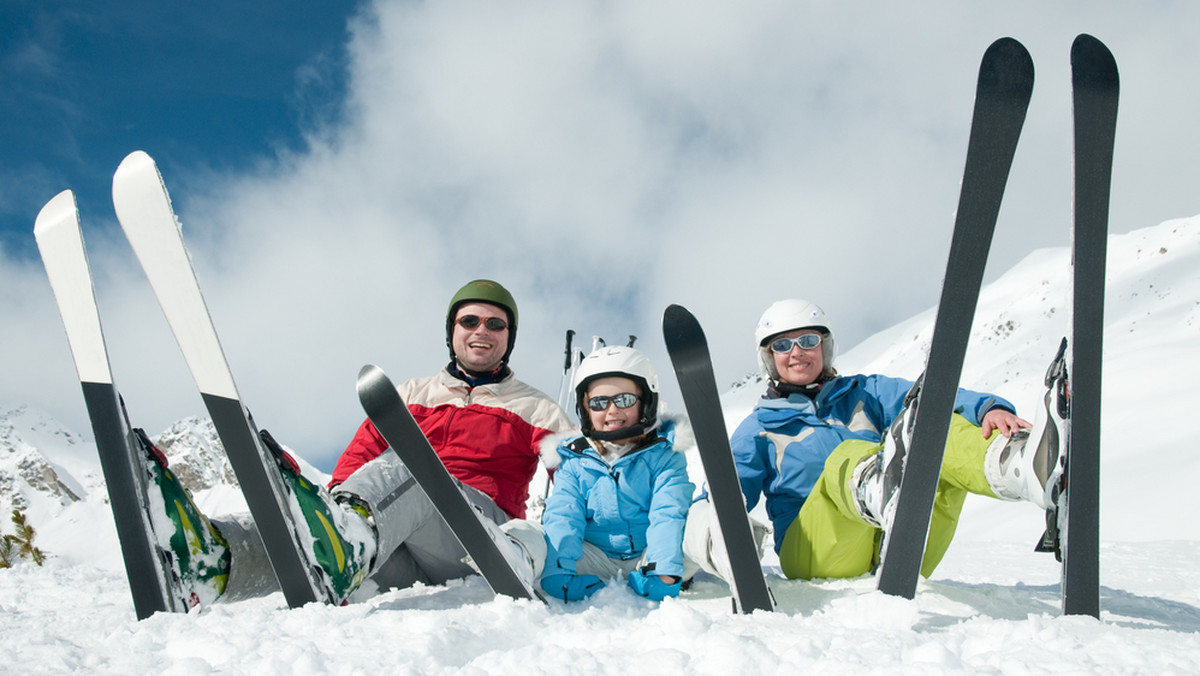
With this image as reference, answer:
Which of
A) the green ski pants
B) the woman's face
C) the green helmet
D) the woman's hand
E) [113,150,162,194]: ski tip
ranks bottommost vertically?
the green ski pants

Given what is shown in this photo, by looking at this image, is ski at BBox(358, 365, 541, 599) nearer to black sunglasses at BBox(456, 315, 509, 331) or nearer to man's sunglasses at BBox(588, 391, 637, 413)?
man's sunglasses at BBox(588, 391, 637, 413)

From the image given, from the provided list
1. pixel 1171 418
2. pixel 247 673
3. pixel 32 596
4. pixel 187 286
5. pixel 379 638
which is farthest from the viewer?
pixel 1171 418

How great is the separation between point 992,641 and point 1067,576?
571 millimetres

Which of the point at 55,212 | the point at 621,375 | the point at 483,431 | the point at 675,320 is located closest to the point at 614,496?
the point at 621,375

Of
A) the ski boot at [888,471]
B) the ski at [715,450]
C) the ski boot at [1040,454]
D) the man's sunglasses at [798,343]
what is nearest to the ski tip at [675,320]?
the ski at [715,450]

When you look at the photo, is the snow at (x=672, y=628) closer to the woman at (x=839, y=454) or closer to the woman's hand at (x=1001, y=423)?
the woman at (x=839, y=454)

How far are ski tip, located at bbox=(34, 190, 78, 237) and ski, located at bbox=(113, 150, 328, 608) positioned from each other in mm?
263

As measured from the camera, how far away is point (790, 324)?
3279 millimetres

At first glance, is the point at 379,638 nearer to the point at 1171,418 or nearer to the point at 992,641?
the point at 992,641

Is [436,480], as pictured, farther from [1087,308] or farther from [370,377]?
[1087,308]

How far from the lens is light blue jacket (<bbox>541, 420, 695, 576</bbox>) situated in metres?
2.51

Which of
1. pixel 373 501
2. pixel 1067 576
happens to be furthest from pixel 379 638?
pixel 1067 576

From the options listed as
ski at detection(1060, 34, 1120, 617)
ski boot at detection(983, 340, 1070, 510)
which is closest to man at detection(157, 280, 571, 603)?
ski boot at detection(983, 340, 1070, 510)

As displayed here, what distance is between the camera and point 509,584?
1961 millimetres
